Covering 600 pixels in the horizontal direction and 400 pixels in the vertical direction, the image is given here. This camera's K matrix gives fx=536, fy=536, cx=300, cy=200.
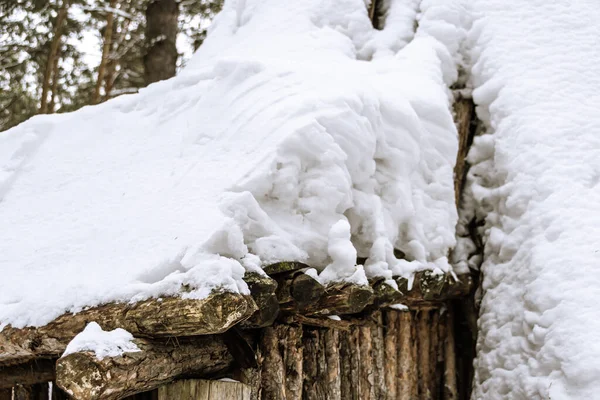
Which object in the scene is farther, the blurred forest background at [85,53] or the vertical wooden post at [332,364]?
the blurred forest background at [85,53]

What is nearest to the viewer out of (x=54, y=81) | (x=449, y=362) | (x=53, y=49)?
(x=449, y=362)

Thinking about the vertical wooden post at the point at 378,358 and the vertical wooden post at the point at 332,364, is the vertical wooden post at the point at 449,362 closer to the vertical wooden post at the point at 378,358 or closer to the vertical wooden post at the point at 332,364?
the vertical wooden post at the point at 378,358

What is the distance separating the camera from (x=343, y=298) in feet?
8.65

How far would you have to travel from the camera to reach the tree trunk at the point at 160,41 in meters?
7.12

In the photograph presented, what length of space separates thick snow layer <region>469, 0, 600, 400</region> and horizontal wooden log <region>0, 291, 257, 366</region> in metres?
2.03

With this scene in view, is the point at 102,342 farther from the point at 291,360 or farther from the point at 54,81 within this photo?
the point at 54,81

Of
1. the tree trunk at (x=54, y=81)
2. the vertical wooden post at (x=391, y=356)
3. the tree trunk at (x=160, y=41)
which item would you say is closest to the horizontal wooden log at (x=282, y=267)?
the vertical wooden post at (x=391, y=356)

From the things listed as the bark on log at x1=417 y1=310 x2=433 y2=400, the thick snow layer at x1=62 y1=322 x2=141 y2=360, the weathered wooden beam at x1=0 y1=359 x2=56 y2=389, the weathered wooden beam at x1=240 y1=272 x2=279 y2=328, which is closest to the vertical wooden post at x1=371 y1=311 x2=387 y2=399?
the bark on log at x1=417 y1=310 x2=433 y2=400

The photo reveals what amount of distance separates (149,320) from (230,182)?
0.79m

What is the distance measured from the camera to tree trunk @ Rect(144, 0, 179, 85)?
7.12 metres

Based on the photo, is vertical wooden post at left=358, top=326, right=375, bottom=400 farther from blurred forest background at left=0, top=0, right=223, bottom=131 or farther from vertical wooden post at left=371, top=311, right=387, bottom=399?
blurred forest background at left=0, top=0, right=223, bottom=131

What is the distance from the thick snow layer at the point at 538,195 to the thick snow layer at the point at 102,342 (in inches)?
93.8

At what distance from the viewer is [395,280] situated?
10.6 ft

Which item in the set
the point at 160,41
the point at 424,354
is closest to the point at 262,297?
the point at 424,354
